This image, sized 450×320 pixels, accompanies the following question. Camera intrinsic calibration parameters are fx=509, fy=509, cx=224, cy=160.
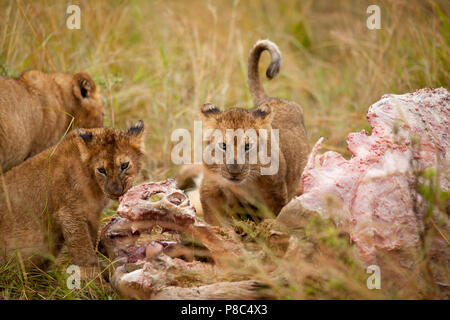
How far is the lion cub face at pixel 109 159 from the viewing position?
3.65 meters

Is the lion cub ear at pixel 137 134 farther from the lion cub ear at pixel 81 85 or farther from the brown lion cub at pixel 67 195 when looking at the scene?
the lion cub ear at pixel 81 85

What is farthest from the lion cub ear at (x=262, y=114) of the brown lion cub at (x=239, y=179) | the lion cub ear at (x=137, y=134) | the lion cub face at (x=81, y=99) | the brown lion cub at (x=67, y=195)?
the lion cub face at (x=81, y=99)

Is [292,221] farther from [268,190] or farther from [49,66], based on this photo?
[49,66]

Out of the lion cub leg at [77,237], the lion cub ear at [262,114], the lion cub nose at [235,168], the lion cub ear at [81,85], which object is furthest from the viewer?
the lion cub ear at [81,85]

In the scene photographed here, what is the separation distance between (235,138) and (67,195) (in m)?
1.42

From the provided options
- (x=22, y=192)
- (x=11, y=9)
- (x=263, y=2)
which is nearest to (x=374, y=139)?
(x=22, y=192)

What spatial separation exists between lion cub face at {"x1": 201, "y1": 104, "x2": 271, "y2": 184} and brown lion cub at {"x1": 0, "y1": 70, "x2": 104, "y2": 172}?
1.32 m

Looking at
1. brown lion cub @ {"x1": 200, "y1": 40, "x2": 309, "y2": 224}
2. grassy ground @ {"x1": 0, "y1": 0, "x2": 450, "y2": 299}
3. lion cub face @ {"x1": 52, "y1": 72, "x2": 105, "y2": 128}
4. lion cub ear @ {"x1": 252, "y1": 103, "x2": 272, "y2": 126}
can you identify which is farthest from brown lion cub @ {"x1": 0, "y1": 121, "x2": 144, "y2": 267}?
grassy ground @ {"x1": 0, "y1": 0, "x2": 450, "y2": 299}

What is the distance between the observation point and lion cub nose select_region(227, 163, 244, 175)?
4.14 m

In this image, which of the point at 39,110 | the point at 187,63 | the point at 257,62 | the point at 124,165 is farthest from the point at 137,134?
the point at 187,63

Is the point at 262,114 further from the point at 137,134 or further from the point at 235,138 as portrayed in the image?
the point at 137,134

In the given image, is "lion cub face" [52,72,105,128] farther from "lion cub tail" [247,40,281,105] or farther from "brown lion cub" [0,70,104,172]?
"lion cub tail" [247,40,281,105]

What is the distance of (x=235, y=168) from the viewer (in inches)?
163

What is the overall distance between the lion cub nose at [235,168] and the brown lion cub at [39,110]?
153cm
